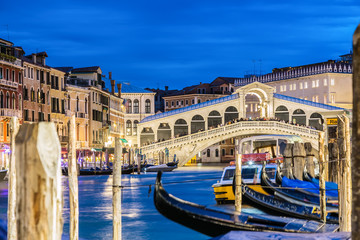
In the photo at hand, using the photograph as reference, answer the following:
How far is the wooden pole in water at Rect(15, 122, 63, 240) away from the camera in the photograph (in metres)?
1.64

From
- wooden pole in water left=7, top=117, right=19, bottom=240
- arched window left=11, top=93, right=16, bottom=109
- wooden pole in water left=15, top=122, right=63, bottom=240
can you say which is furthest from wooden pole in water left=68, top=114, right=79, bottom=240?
arched window left=11, top=93, right=16, bottom=109

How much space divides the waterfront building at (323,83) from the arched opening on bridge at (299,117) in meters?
4.69

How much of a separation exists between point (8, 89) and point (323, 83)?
22.0 meters

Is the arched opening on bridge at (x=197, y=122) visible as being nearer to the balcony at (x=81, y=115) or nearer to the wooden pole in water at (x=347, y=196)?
the balcony at (x=81, y=115)

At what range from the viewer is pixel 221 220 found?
600 cm

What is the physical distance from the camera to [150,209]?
13.2 meters

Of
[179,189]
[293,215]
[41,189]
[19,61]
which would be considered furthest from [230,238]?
[19,61]

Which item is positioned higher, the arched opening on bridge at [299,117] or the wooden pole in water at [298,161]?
the arched opening on bridge at [299,117]

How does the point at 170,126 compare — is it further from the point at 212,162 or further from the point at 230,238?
the point at 230,238

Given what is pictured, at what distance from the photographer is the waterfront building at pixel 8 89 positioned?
65.5 ft

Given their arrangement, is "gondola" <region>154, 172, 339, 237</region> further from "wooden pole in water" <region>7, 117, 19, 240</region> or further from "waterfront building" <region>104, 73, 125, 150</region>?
"waterfront building" <region>104, 73, 125, 150</region>

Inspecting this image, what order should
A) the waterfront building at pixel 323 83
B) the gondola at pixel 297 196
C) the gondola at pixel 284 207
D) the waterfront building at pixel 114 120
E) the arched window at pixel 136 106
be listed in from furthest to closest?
the arched window at pixel 136 106 < the waterfront building at pixel 323 83 < the waterfront building at pixel 114 120 < the gondola at pixel 297 196 < the gondola at pixel 284 207


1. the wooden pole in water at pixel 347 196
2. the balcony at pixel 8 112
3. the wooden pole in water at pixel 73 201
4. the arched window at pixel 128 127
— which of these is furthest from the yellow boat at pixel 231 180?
the arched window at pixel 128 127

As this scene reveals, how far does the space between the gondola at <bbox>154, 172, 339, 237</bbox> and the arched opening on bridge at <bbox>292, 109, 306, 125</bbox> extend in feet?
86.3
